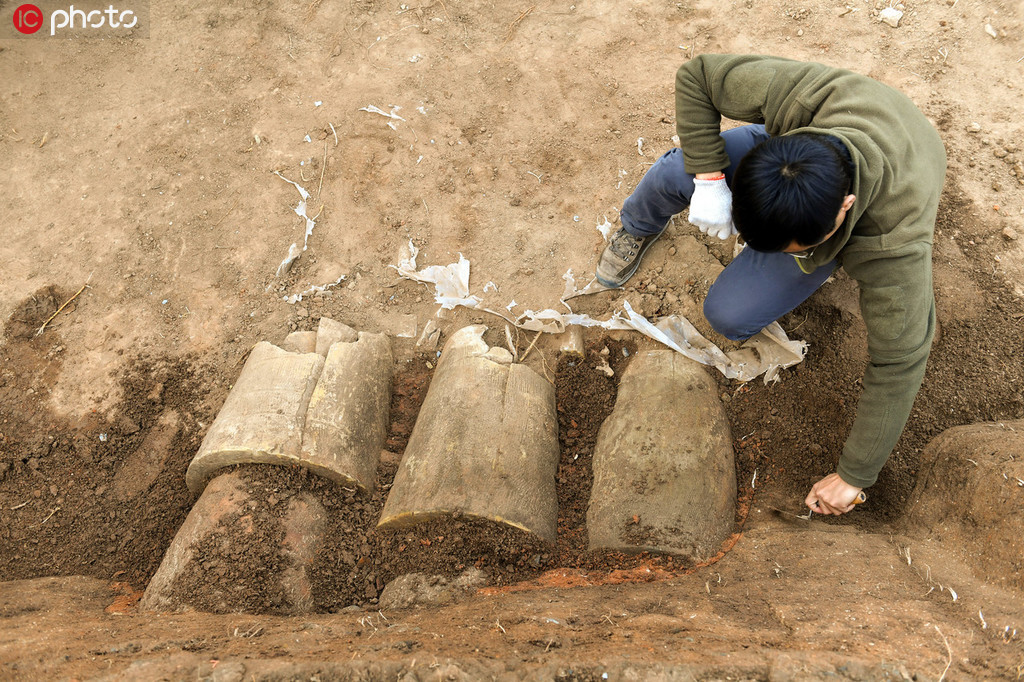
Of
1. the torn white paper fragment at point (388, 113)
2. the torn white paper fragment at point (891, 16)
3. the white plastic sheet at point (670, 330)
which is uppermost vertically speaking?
the torn white paper fragment at point (891, 16)

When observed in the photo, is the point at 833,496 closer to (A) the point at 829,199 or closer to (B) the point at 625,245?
(A) the point at 829,199

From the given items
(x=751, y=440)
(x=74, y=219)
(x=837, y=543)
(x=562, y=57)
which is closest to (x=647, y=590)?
(x=837, y=543)

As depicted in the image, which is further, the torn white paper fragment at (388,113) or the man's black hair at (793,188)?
the torn white paper fragment at (388,113)

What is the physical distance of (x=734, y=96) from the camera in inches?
73.1

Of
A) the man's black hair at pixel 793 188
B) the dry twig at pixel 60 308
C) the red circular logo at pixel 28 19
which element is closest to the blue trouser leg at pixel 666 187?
the man's black hair at pixel 793 188

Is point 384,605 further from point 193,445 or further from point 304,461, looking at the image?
point 193,445

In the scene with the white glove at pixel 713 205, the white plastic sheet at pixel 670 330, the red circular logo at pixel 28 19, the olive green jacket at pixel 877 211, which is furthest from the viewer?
the red circular logo at pixel 28 19

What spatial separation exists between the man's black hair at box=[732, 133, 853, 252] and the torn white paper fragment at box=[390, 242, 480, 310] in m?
1.45

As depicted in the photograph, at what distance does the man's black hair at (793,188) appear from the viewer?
138 centimetres

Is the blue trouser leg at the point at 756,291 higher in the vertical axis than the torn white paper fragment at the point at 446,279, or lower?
higher

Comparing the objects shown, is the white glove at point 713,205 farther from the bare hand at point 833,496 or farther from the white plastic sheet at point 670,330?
the bare hand at point 833,496

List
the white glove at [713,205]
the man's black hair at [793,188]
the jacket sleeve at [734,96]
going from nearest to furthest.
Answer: the man's black hair at [793,188], the jacket sleeve at [734,96], the white glove at [713,205]

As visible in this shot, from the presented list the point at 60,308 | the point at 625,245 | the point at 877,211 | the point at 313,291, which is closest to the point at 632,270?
the point at 625,245

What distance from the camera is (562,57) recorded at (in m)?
3.37
